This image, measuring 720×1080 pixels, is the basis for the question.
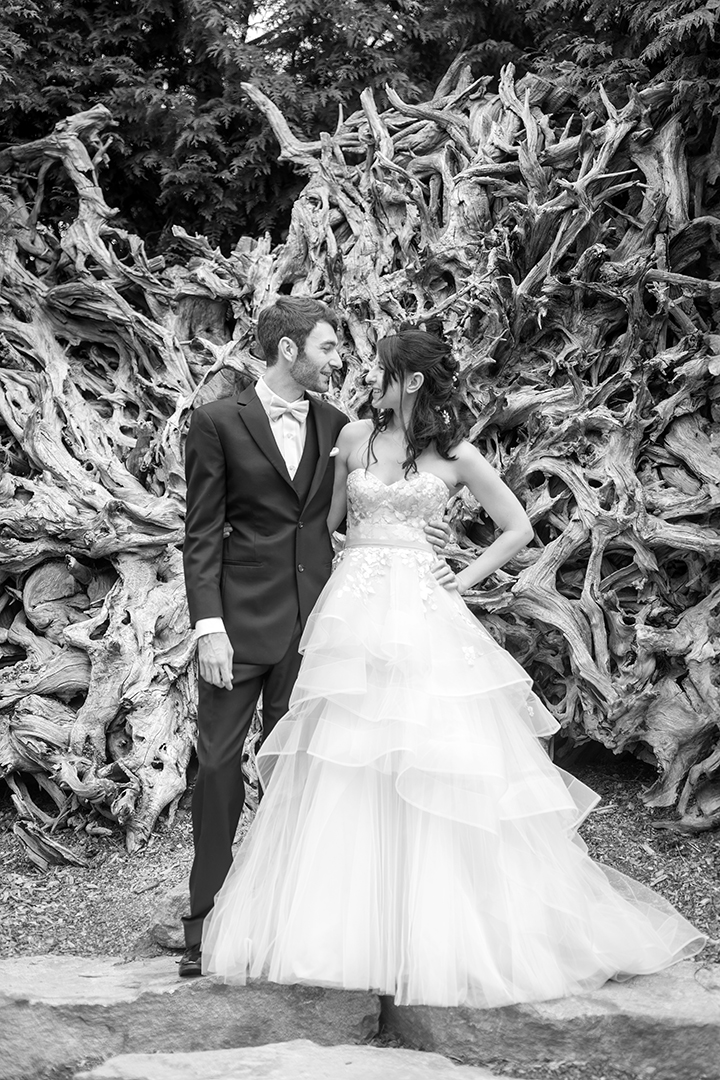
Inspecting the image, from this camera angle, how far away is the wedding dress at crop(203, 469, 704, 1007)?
2.93 m

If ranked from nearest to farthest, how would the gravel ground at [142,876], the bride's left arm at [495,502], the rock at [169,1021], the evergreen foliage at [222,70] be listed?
1. the rock at [169,1021]
2. the bride's left arm at [495,502]
3. the gravel ground at [142,876]
4. the evergreen foliage at [222,70]

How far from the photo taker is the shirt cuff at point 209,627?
319 centimetres

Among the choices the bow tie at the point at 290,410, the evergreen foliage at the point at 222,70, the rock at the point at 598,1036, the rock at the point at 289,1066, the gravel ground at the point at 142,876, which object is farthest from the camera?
the evergreen foliage at the point at 222,70

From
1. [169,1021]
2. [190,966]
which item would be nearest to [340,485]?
[190,966]

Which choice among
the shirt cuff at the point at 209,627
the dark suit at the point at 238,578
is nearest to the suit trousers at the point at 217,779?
the dark suit at the point at 238,578

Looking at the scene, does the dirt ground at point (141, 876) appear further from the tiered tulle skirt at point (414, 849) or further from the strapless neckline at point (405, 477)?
the strapless neckline at point (405, 477)

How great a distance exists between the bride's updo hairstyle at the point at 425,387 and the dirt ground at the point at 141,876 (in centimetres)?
231

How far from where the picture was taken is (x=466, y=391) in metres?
5.71

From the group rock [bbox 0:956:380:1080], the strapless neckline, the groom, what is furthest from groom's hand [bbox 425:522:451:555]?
rock [bbox 0:956:380:1080]

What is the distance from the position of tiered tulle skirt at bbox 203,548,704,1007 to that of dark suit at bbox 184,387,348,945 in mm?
119

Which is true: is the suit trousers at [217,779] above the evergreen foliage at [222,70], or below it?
below

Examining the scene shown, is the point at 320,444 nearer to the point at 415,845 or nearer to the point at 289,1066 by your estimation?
the point at 415,845

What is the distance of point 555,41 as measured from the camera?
6734mm

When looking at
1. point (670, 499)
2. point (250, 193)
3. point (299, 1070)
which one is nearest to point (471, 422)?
point (670, 499)
